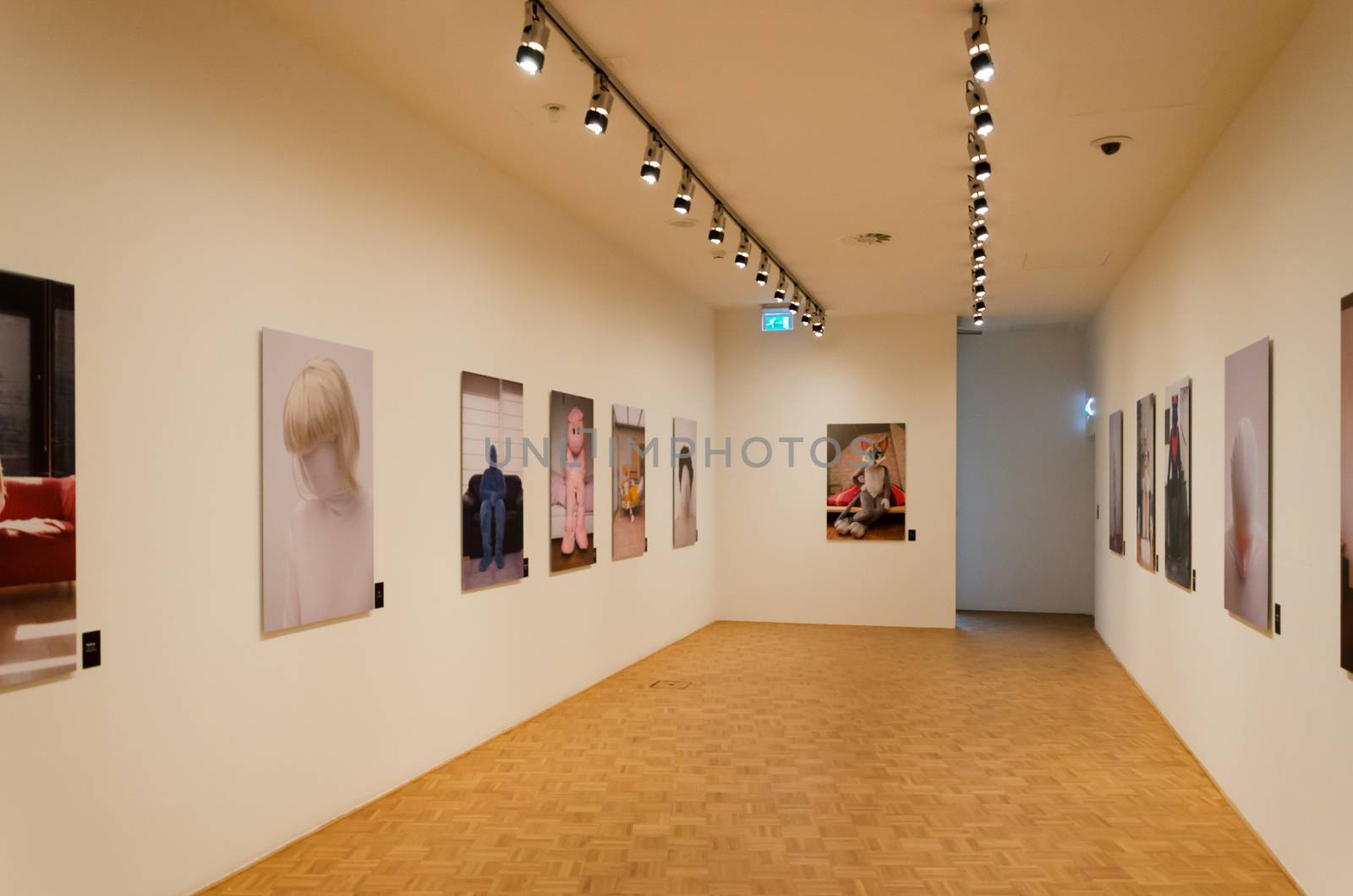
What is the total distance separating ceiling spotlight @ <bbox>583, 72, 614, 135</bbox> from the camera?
16.4 ft

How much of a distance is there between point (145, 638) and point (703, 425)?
30.1 feet

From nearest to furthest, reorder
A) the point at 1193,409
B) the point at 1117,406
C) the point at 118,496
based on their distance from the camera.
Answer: the point at 118,496
the point at 1193,409
the point at 1117,406

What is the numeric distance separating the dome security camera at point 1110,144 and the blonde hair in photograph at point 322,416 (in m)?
4.90

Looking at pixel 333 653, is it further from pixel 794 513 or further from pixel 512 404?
pixel 794 513

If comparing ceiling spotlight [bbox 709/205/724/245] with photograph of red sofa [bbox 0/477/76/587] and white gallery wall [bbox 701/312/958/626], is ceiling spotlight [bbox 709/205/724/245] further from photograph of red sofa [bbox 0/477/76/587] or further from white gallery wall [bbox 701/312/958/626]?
white gallery wall [bbox 701/312/958/626]

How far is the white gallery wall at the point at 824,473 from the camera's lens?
12.8 m

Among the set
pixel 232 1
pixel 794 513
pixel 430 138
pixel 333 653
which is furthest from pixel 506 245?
pixel 794 513

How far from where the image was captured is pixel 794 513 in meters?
13.1

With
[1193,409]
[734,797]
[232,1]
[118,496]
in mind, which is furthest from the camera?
[1193,409]

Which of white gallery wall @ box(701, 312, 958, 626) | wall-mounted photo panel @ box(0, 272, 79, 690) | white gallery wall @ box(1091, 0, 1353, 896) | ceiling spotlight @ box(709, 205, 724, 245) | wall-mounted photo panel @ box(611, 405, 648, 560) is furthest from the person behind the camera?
white gallery wall @ box(701, 312, 958, 626)

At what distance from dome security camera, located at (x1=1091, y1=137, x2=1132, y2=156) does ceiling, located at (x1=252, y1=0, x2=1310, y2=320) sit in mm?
62

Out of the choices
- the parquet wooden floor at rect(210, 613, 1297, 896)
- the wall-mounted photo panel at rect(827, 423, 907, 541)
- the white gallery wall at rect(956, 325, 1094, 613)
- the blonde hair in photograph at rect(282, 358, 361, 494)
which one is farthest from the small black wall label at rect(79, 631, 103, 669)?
the white gallery wall at rect(956, 325, 1094, 613)

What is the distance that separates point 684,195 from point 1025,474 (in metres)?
9.62

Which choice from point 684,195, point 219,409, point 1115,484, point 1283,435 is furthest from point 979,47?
point 1115,484
